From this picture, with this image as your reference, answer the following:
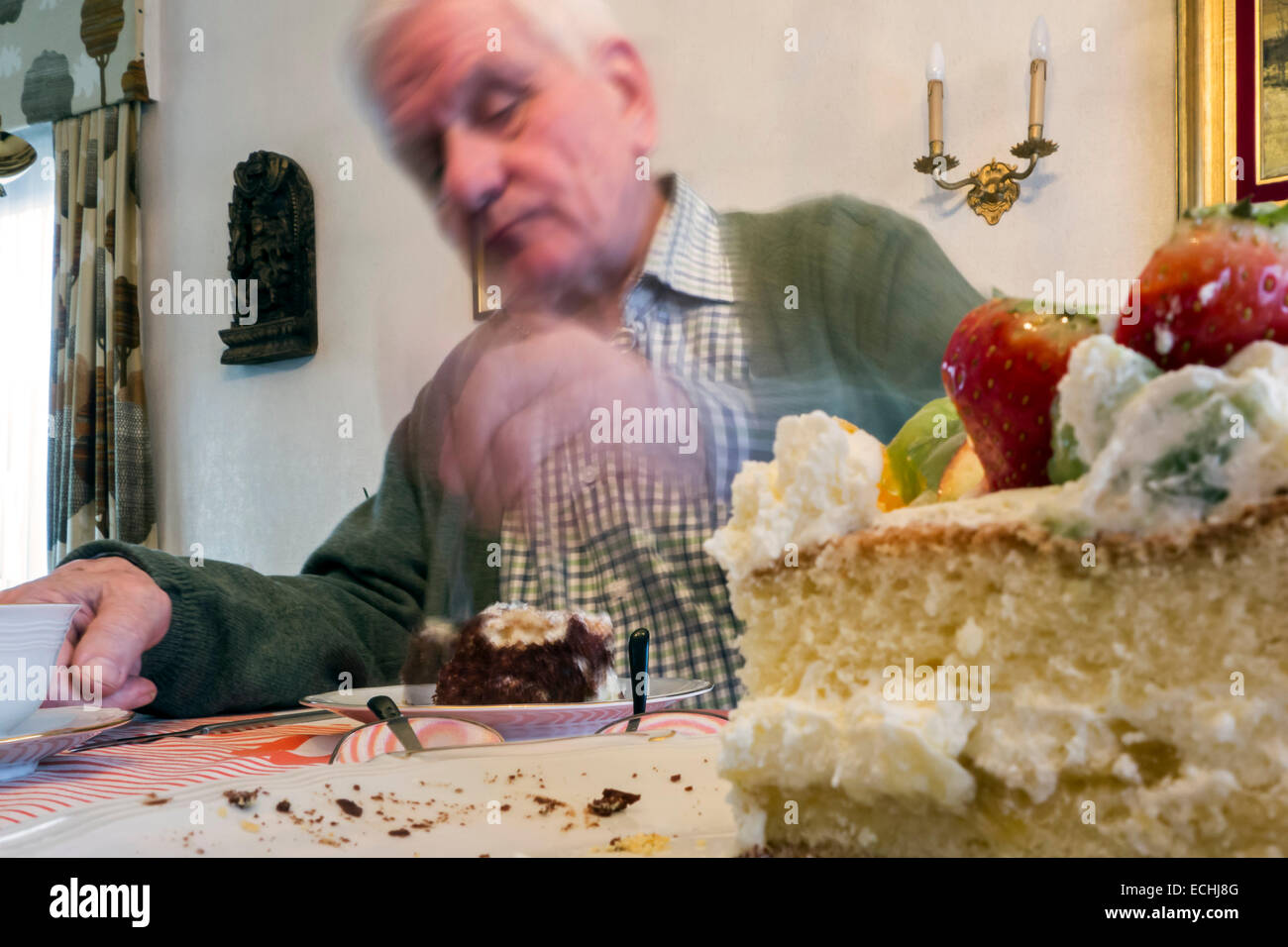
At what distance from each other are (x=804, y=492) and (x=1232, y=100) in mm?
1931

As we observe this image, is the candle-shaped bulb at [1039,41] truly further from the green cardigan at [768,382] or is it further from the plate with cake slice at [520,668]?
the plate with cake slice at [520,668]

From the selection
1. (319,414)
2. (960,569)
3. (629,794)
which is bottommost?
(629,794)

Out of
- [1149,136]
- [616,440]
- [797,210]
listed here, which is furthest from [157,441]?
[1149,136]

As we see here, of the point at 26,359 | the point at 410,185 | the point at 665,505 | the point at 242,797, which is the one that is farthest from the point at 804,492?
the point at 26,359

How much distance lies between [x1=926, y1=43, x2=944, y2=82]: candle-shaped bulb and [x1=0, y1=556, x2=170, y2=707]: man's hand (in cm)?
198

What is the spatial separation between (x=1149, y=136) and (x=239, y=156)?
3007 mm

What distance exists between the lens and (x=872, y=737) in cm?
51

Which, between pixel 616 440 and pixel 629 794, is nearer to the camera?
pixel 629 794

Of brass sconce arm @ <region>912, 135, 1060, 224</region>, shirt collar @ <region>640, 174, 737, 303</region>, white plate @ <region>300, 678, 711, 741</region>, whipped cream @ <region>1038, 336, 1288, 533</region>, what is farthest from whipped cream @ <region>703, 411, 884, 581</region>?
brass sconce arm @ <region>912, 135, 1060, 224</region>

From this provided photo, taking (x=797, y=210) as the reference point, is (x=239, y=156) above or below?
above

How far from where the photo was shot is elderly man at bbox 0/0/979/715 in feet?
6.61

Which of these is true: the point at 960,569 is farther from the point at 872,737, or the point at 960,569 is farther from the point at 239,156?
the point at 239,156

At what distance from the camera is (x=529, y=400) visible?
2.60 metres

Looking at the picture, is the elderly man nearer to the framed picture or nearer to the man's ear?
the man's ear
